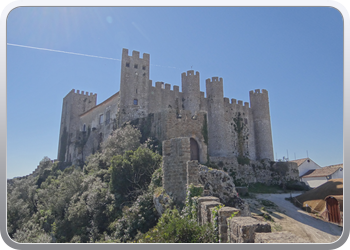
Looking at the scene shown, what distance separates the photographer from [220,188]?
10.4 m

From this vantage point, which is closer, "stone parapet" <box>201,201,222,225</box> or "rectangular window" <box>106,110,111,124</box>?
"stone parapet" <box>201,201,222,225</box>

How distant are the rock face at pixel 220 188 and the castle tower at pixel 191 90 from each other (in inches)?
981

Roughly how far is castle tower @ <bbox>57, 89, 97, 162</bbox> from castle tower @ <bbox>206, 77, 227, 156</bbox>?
82.6 feet

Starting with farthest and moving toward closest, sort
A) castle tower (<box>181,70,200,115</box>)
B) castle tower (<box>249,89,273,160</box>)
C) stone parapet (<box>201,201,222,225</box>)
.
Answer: castle tower (<box>249,89,273,160</box>)
castle tower (<box>181,70,200,115</box>)
stone parapet (<box>201,201,222,225</box>)

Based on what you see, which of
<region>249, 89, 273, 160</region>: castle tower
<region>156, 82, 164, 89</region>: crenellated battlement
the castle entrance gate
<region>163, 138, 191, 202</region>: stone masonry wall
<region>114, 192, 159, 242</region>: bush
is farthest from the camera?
<region>249, 89, 273, 160</region>: castle tower

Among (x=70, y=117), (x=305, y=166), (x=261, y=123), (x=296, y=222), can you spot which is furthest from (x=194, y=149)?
(x=70, y=117)

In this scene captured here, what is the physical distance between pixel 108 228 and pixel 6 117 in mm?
9374

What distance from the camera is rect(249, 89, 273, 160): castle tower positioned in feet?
133

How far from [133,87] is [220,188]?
80.3ft

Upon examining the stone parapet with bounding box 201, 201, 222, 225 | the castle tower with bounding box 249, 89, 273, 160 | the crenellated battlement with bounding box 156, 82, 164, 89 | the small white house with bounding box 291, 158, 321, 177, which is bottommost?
the stone parapet with bounding box 201, 201, 222, 225

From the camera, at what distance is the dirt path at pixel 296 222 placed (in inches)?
509

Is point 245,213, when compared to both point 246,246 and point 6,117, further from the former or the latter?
point 6,117

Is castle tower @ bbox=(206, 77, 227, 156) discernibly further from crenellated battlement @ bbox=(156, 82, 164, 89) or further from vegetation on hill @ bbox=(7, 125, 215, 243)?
vegetation on hill @ bbox=(7, 125, 215, 243)

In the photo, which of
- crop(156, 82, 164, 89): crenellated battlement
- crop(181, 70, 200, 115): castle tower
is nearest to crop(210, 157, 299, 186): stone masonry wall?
crop(181, 70, 200, 115): castle tower
